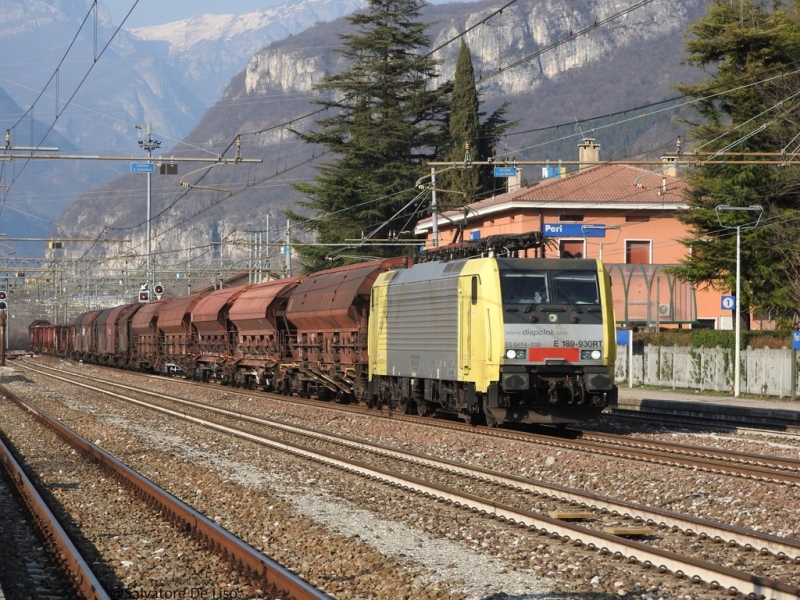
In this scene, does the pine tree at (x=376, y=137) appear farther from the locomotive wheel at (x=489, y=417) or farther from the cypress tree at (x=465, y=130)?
the locomotive wheel at (x=489, y=417)

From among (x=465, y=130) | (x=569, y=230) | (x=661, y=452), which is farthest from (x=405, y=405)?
(x=465, y=130)

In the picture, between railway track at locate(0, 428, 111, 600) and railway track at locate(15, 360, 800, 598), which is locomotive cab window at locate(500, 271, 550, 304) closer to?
railway track at locate(15, 360, 800, 598)

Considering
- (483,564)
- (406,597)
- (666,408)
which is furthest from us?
(666,408)

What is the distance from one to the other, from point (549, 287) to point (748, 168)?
79.0 feet

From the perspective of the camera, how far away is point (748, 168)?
41062 millimetres

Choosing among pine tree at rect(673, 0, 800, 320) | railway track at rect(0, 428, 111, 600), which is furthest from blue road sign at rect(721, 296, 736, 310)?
railway track at rect(0, 428, 111, 600)

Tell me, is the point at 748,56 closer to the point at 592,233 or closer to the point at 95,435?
the point at 592,233

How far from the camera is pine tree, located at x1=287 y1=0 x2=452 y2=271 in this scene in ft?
191

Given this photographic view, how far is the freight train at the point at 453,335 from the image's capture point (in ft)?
63.2

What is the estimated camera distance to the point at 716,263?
4122 cm

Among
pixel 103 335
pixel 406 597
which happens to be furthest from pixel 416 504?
Result: pixel 103 335

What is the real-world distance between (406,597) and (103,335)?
58638 millimetres

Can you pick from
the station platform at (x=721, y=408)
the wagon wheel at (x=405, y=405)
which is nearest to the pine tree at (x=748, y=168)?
the station platform at (x=721, y=408)

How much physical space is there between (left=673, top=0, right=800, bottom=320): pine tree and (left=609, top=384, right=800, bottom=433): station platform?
664 centimetres
